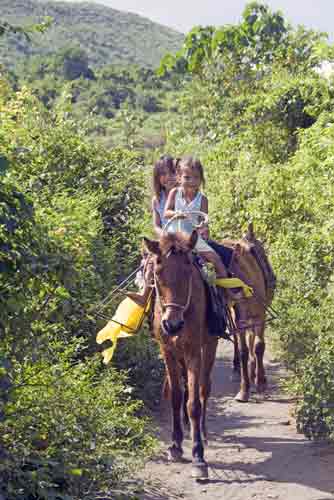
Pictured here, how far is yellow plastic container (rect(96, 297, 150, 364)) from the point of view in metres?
7.86

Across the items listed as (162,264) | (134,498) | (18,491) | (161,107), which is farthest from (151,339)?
(161,107)

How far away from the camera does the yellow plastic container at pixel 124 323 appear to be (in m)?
7.86

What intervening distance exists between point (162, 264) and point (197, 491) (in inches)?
73.2

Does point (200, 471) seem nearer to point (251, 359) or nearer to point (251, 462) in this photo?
point (251, 462)

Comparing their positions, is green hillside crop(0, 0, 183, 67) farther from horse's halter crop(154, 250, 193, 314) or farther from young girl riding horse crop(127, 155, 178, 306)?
horse's halter crop(154, 250, 193, 314)

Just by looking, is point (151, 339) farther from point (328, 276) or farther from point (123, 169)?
point (123, 169)

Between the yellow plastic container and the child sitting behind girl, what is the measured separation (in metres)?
0.81

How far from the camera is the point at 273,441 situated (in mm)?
8531

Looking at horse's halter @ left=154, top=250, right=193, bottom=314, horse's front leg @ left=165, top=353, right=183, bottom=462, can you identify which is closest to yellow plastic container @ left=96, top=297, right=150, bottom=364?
horse's front leg @ left=165, top=353, right=183, bottom=462

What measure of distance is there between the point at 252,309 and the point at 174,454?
3039 mm

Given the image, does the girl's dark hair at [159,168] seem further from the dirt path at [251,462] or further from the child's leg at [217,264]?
the dirt path at [251,462]

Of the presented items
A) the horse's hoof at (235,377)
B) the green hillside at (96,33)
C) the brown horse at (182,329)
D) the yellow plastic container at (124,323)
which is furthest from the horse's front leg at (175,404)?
the green hillside at (96,33)

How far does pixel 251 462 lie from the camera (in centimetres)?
787

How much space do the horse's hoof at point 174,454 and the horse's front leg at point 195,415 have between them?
1.08 ft
